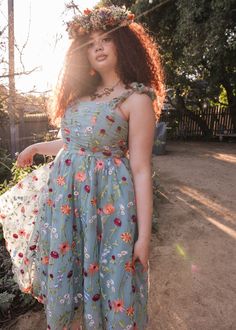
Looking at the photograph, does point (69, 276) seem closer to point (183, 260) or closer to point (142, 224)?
point (142, 224)

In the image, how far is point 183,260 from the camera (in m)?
3.50

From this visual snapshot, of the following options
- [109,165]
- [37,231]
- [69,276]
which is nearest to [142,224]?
[109,165]

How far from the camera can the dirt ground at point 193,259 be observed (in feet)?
8.51

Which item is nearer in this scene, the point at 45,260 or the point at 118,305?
the point at 118,305

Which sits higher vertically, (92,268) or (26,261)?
(92,268)

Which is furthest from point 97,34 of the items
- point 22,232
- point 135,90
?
point 22,232

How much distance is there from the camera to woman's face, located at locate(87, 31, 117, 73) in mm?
1663

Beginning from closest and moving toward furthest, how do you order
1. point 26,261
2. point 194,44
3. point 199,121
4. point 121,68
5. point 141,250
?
point 141,250, point 121,68, point 26,261, point 194,44, point 199,121

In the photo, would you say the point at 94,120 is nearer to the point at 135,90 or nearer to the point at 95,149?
the point at 95,149

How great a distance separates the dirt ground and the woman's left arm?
4.19 feet

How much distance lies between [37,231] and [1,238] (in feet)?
5.93

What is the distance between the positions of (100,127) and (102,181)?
273 mm

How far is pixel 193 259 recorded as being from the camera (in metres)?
3.53

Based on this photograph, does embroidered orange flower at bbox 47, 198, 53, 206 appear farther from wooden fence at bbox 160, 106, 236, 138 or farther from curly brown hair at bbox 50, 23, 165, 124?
wooden fence at bbox 160, 106, 236, 138
